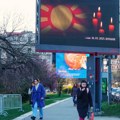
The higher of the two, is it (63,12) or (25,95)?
(63,12)

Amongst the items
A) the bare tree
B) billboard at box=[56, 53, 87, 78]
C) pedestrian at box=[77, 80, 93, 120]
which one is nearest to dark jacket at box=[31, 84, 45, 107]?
pedestrian at box=[77, 80, 93, 120]

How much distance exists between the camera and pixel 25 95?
4703 centimetres

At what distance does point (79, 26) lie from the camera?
2127 cm

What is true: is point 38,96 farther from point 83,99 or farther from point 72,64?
point 72,64

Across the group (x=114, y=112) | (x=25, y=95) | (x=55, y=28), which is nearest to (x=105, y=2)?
(x=55, y=28)

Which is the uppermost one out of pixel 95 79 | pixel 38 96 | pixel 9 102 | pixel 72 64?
pixel 72 64

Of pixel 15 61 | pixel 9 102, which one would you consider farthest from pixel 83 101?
pixel 15 61

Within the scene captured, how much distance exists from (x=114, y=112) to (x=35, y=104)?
209 inches

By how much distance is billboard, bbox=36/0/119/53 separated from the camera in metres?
20.6

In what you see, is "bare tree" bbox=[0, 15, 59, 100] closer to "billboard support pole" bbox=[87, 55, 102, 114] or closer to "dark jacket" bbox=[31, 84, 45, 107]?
"billboard support pole" bbox=[87, 55, 102, 114]

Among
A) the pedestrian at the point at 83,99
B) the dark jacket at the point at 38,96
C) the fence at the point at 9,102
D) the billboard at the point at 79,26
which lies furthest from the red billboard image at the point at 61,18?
the pedestrian at the point at 83,99

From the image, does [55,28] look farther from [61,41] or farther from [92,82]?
[92,82]

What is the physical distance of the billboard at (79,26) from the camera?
2064 centimetres

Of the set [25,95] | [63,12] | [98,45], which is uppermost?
[63,12]
